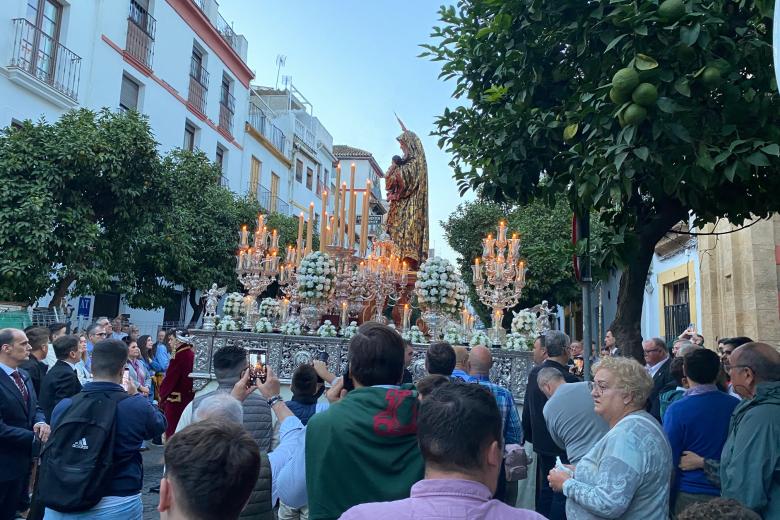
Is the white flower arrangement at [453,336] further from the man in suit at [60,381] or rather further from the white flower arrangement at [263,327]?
the man in suit at [60,381]

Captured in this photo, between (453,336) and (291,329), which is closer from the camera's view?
(453,336)

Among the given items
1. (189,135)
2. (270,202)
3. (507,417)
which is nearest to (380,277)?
(507,417)

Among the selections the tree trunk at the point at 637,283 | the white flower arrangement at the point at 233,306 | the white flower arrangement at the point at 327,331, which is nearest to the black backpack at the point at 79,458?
the tree trunk at the point at 637,283

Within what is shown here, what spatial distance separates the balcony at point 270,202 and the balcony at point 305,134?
5964 millimetres

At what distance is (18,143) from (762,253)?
14.4 m

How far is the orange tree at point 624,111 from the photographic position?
321 centimetres

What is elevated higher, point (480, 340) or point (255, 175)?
point (255, 175)

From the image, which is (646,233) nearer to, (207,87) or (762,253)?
(762,253)

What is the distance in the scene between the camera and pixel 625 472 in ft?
8.86

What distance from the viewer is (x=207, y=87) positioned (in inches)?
988

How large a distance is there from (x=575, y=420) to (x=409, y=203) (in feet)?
28.6

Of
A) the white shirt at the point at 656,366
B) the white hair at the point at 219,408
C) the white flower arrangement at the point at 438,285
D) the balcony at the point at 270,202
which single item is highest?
the balcony at the point at 270,202

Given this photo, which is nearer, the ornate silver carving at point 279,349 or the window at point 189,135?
the ornate silver carving at point 279,349

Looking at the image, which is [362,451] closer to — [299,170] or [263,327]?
[263,327]
